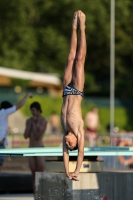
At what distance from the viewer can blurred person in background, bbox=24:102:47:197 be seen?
55.1ft

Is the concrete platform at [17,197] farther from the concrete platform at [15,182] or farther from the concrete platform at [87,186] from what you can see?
the concrete platform at [87,186]

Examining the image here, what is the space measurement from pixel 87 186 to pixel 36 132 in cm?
298

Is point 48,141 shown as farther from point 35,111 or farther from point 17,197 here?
point 35,111

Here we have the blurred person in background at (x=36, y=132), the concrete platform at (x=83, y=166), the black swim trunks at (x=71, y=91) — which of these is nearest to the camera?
the black swim trunks at (x=71, y=91)

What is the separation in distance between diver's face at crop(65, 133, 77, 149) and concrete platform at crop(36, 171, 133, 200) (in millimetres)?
1882

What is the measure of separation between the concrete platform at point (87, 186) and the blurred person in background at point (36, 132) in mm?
2346

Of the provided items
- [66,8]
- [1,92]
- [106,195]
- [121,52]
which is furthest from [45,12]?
[106,195]

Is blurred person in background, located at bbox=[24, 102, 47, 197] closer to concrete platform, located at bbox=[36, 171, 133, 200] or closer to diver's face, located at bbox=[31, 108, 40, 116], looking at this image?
diver's face, located at bbox=[31, 108, 40, 116]

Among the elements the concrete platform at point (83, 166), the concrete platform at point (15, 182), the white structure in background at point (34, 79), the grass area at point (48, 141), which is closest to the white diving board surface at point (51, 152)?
the concrete platform at point (83, 166)

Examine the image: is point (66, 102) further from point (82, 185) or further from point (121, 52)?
point (121, 52)

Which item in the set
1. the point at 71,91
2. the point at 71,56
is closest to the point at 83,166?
the point at 71,91

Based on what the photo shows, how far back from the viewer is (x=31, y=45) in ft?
189

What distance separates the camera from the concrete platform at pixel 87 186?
46.2 feet

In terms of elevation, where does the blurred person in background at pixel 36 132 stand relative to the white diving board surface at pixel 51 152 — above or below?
above
